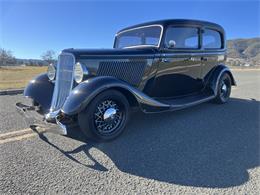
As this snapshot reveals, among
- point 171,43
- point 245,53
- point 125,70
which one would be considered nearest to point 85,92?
point 125,70

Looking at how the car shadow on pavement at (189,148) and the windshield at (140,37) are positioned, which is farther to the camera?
the windshield at (140,37)

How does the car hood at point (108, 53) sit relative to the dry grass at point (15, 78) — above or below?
above

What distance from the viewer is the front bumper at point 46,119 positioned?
307 centimetres

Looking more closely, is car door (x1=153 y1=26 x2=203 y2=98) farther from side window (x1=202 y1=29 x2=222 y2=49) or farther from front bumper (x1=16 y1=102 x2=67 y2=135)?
front bumper (x1=16 y1=102 x2=67 y2=135)

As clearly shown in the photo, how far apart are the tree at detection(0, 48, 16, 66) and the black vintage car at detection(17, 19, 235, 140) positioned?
204 ft

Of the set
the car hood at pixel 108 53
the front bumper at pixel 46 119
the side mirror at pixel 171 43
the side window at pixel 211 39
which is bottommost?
the front bumper at pixel 46 119

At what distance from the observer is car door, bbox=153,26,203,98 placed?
4.56m

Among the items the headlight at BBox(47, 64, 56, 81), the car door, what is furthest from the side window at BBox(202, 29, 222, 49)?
the headlight at BBox(47, 64, 56, 81)

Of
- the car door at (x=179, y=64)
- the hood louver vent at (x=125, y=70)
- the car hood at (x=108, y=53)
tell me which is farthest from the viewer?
the car door at (x=179, y=64)

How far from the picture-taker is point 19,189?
226 centimetres

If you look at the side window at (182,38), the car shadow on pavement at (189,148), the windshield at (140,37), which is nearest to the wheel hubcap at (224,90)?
the car shadow on pavement at (189,148)

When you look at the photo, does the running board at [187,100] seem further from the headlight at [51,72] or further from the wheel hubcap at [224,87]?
the headlight at [51,72]

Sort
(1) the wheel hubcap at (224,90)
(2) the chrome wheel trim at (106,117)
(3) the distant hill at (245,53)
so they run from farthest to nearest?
1. (3) the distant hill at (245,53)
2. (1) the wheel hubcap at (224,90)
3. (2) the chrome wheel trim at (106,117)

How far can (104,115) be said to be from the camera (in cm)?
342
